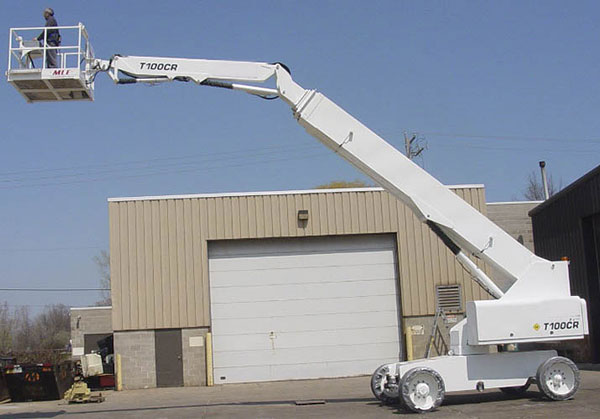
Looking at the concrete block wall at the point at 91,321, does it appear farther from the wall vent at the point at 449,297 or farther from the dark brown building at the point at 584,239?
the dark brown building at the point at 584,239

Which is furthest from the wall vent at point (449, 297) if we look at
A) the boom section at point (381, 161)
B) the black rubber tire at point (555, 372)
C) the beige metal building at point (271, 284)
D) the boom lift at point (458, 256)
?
the black rubber tire at point (555, 372)

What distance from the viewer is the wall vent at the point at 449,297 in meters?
24.9

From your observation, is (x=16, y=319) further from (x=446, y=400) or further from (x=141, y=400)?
(x=446, y=400)

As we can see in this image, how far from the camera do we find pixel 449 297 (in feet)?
81.8

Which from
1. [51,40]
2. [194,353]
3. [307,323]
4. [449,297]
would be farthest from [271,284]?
[51,40]

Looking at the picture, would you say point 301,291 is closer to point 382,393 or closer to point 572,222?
point 572,222

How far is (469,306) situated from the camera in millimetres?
14242

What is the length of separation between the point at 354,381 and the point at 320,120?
11106 mm

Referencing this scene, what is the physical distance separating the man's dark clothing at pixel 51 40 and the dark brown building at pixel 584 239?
49.4 ft

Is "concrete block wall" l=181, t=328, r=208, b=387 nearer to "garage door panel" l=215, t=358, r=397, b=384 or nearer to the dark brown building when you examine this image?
"garage door panel" l=215, t=358, r=397, b=384

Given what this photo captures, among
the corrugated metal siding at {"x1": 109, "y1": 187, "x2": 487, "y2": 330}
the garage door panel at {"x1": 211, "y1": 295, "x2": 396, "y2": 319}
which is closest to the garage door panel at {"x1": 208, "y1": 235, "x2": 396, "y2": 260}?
the corrugated metal siding at {"x1": 109, "y1": 187, "x2": 487, "y2": 330}

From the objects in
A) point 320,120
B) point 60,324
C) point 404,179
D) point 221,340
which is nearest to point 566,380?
point 404,179

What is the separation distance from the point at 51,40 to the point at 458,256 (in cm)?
903

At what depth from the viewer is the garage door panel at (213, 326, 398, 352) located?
2455cm
